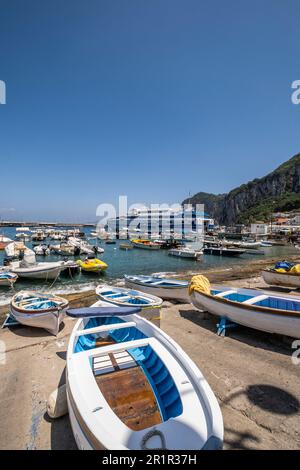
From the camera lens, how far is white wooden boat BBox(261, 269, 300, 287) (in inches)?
538

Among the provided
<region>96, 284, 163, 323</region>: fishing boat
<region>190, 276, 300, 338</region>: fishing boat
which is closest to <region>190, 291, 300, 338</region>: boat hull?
<region>190, 276, 300, 338</region>: fishing boat

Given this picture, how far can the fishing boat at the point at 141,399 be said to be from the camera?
106 inches

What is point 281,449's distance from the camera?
3.51m

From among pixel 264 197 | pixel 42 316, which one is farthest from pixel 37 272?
pixel 264 197

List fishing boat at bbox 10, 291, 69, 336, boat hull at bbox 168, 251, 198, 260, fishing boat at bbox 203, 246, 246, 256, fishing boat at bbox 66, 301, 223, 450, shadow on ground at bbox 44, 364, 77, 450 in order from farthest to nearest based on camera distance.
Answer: fishing boat at bbox 203, 246, 246, 256 → boat hull at bbox 168, 251, 198, 260 → fishing boat at bbox 10, 291, 69, 336 → shadow on ground at bbox 44, 364, 77, 450 → fishing boat at bbox 66, 301, 223, 450

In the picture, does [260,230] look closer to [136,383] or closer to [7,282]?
[7,282]

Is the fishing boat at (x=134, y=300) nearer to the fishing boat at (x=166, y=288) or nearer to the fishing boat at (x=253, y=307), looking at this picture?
the fishing boat at (x=253, y=307)

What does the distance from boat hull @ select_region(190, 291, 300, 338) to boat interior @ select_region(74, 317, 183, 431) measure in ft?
11.4

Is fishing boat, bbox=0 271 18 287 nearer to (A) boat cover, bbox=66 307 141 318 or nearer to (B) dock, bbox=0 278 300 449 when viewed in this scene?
(B) dock, bbox=0 278 300 449

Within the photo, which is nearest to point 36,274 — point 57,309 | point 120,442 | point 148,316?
point 57,309

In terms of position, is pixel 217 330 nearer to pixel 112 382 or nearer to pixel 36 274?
pixel 112 382

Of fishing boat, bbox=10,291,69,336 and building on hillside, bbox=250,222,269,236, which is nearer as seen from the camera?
fishing boat, bbox=10,291,69,336
